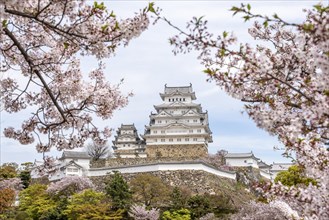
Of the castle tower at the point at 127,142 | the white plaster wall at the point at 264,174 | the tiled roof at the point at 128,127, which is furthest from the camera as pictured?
the tiled roof at the point at 128,127

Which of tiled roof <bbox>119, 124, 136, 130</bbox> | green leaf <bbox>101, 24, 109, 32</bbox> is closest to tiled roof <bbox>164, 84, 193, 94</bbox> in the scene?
tiled roof <bbox>119, 124, 136, 130</bbox>

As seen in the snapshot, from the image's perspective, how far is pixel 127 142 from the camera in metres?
45.5

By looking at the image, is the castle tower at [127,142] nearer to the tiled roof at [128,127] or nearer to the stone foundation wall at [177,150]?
the tiled roof at [128,127]

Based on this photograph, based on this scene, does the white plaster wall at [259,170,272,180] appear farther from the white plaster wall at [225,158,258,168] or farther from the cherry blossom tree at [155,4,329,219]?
the cherry blossom tree at [155,4,329,219]

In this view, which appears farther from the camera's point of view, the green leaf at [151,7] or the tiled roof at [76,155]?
the tiled roof at [76,155]

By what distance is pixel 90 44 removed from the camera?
4297mm

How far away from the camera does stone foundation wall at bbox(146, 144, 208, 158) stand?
39.7 metres

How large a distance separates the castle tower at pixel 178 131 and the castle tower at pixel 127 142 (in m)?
3.94

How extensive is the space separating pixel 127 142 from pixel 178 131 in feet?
24.5

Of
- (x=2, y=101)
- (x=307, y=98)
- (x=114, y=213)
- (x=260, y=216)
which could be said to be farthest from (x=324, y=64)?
(x=114, y=213)

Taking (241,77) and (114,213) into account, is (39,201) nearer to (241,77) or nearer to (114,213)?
(114,213)

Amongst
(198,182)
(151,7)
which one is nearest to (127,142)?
(198,182)

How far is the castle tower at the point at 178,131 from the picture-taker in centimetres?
3997

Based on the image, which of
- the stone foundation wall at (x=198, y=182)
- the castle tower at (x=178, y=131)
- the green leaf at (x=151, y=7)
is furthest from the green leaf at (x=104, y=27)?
the castle tower at (x=178, y=131)
